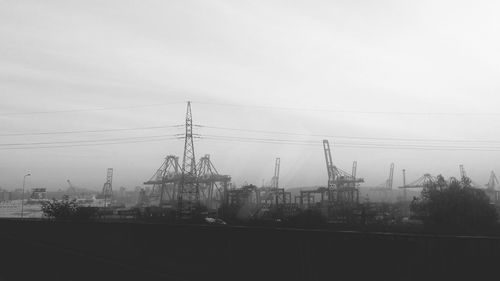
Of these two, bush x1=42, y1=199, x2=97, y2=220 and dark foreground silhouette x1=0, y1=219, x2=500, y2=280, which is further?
bush x1=42, y1=199, x2=97, y2=220

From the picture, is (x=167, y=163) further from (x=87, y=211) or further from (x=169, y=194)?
(x=87, y=211)

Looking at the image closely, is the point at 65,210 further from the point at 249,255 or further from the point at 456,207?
the point at 249,255

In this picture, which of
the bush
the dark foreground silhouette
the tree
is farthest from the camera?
the bush

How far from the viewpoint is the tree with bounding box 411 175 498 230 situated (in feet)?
212

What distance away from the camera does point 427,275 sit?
30.7 ft

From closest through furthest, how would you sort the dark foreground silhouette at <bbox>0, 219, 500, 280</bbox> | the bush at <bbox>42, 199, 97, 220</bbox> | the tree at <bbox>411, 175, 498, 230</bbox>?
the dark foreground silhouette at <bbox>0, 219, 500, 280</bbox>, the tree at <bbox>411, 175, 498, 230</bbox>, the bush at <bbox>42, 199, 97, 220</bbox>

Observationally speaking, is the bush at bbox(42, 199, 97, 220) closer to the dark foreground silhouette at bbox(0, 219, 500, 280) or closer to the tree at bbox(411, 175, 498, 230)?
the tree at bbox(411, 175, 498, 230)

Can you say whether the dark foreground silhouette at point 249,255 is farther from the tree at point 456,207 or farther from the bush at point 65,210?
the tree at point 456,207

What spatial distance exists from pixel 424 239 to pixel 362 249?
4.17ft

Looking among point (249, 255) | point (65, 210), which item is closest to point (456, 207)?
point (65, 210)

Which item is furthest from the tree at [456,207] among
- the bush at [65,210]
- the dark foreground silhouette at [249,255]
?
the dark foreground silhouette at [249,255]

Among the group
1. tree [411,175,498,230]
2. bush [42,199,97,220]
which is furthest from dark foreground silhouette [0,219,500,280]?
tree [411,175,498,230]

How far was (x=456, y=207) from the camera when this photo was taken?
219 ft

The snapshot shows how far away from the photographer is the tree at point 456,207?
2549 inches
